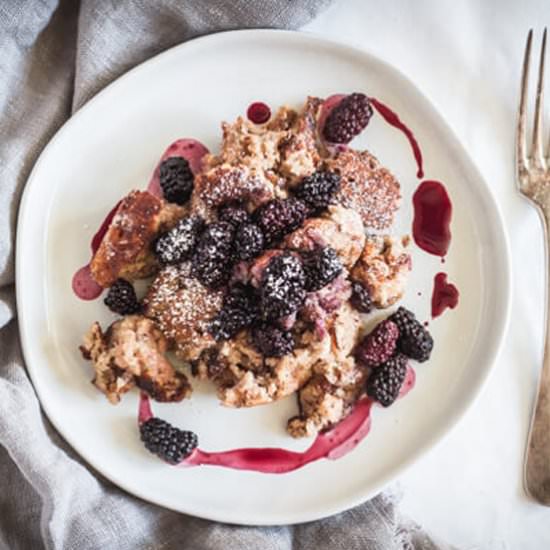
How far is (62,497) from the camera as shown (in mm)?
1843

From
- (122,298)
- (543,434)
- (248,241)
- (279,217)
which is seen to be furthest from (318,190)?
(543,434)

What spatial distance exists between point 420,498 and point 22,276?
51.5 inches

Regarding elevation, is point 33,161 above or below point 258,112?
below

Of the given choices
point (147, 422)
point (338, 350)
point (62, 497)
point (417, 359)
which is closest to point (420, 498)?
point (417, 359)

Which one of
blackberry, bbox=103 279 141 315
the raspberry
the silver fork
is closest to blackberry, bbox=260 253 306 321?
the raspberry

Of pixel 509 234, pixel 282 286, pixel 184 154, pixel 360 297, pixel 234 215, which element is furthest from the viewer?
pixel 509 234

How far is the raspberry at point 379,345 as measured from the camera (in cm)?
192

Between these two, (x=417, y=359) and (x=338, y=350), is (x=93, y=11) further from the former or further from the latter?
(x=417, y=359)

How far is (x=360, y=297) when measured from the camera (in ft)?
6.33

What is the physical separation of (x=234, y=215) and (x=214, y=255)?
115 mm

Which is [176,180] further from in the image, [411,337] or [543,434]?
[543,434]

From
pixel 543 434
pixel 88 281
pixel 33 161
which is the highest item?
pixel 543 434

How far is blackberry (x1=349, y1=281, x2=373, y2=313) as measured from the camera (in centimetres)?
193

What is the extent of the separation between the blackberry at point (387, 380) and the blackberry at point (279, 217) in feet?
1.49
